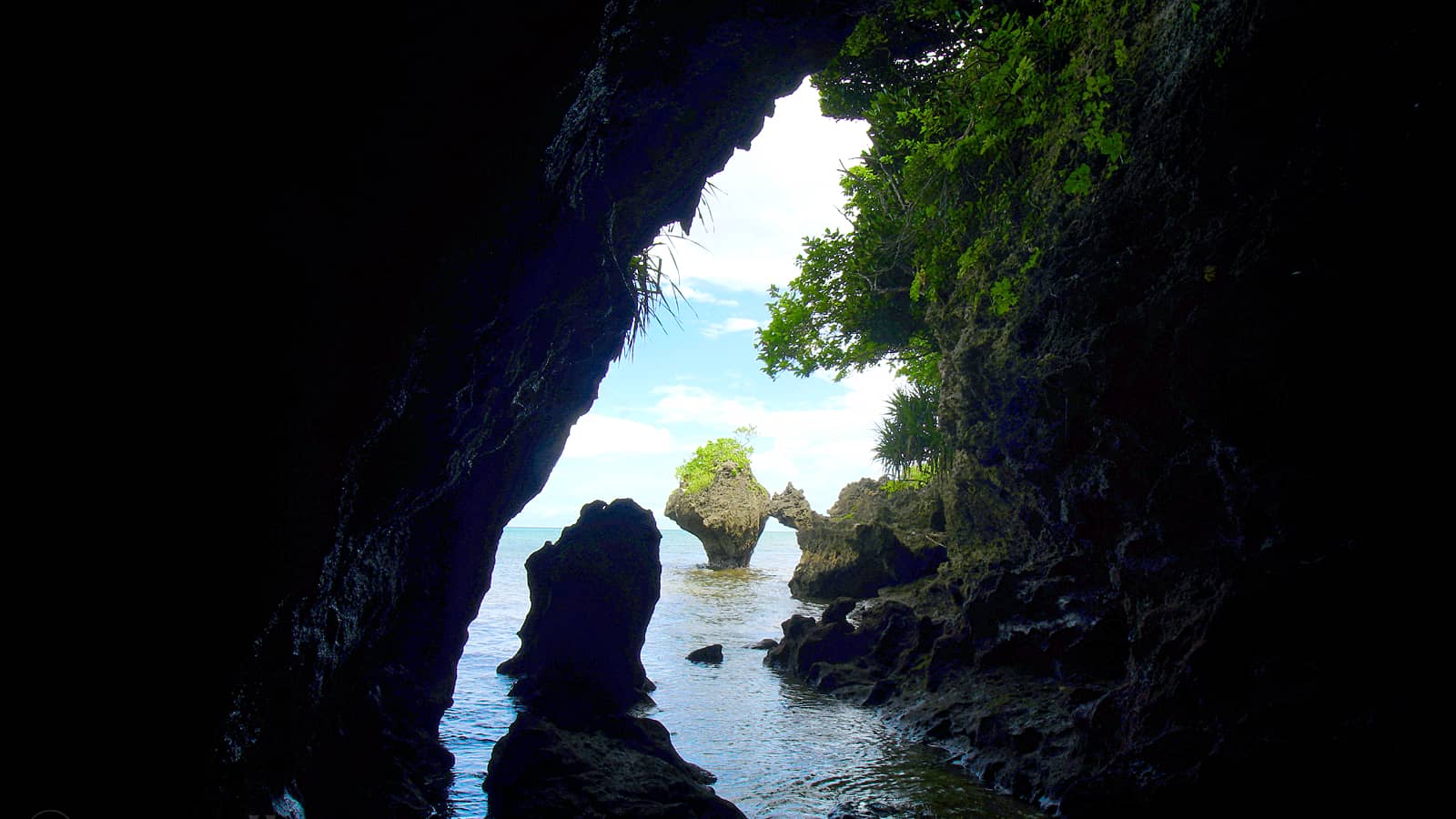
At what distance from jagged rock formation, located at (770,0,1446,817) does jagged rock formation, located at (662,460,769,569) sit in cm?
3351

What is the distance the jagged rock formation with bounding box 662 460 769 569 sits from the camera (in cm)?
4156

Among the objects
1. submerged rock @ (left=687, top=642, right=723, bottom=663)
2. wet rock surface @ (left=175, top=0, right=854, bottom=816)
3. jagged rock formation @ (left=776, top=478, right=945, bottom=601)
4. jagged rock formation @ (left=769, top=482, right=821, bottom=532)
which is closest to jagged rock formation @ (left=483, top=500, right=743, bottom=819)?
wet rock surface @ (left=175, top=0, right=854, bottom=816)

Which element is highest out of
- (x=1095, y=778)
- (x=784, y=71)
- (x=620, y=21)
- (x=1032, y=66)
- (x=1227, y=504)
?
(x=1032, y=66)

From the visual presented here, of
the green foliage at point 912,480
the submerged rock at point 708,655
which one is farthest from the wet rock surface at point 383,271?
the green foliage at point 912,480

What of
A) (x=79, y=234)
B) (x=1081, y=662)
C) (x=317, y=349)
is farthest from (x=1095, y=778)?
(x=79, y=234)

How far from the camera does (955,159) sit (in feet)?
29.8

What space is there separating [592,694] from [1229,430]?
27.8 ft

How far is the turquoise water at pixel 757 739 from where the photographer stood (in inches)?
269

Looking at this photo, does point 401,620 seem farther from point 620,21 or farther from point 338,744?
point 620,21

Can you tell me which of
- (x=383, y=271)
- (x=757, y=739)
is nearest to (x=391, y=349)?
(x=383, y=271)

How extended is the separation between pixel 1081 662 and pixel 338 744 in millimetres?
8851

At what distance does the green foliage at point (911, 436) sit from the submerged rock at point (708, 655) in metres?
6.96

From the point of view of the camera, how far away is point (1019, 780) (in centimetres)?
698

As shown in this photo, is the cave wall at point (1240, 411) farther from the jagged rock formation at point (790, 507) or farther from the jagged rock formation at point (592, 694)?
the jagged rock formation at point (790, 507)
